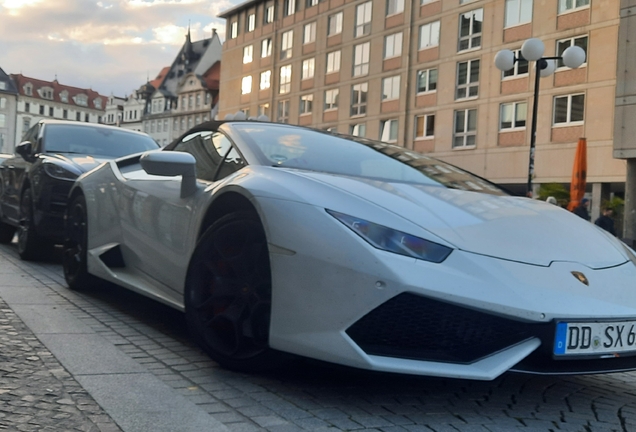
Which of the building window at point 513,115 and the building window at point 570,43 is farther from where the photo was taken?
the building window at point 513,115

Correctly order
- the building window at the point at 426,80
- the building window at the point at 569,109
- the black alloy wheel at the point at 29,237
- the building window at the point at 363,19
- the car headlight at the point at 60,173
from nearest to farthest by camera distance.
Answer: the car headlight at the point at 60,173
the black alloy wheel at the point at 29,237
the building window at the point at 569,109
the building window at the point at 426,80
the building window at the point at 363,19

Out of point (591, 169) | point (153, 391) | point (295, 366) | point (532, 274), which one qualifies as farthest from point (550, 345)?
point (591, 169)

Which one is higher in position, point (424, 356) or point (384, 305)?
point (384, 305)

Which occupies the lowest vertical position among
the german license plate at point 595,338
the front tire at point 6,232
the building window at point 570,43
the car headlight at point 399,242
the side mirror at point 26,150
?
the front tire at point 6,232

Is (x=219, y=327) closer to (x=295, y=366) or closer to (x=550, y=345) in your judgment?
(x=295, y=366)

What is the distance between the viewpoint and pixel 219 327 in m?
3.59

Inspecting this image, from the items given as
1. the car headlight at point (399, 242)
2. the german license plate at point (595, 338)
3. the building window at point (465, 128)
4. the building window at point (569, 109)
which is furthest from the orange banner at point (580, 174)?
the building window at point (465, 128)

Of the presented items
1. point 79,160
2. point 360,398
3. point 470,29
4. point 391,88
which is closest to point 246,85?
point 391,88

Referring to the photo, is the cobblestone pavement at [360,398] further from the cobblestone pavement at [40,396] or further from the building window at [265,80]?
the building window at [265,80]

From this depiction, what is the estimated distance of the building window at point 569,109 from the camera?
2919 centimetres

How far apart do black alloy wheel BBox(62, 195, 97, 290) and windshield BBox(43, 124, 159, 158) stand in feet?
9.38

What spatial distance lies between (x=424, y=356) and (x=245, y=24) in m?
54.2

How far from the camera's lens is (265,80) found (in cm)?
5191

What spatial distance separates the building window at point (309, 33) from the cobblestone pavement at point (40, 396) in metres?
43.7
